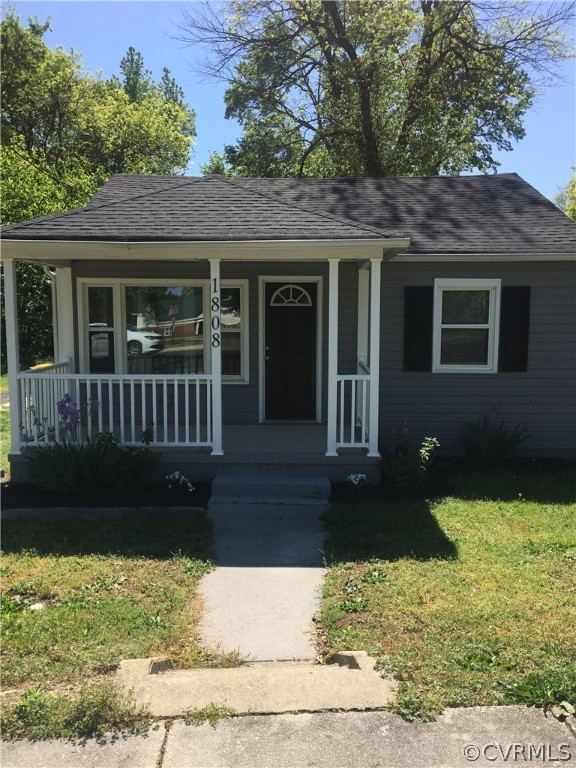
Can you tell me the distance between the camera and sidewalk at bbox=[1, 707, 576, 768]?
275 centimetres

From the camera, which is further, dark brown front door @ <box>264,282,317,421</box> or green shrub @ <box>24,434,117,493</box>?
dark brown front door @ <box>264,282,317,421</box>

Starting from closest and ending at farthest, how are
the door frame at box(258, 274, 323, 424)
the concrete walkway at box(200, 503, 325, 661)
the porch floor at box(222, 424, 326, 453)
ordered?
the concrete walkway at box(200, 503, 325, 661), the porch floor at box(222, 424, 326, 453), the door frame at box(258, 274, 323, 424)

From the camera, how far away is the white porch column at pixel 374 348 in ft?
22.6

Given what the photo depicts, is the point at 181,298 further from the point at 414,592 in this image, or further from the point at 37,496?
the point at 414,592

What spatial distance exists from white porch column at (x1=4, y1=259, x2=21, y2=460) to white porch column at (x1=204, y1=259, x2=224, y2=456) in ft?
7.35

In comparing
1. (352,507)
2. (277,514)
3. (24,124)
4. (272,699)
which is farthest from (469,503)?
(24,124)

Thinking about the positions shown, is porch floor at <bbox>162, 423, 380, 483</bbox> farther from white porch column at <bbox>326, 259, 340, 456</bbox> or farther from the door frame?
the door frame

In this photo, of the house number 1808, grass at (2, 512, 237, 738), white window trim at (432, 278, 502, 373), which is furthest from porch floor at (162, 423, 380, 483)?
white window trim at (432, 278, 502, 373)

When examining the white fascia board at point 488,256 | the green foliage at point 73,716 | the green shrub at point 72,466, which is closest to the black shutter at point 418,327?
the white fascia board at point 488,256

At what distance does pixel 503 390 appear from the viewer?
865cm

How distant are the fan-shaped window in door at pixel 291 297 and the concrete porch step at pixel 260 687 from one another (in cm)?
610

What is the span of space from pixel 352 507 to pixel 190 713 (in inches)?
142

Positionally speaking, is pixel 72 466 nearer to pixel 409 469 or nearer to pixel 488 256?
pixel 409 469

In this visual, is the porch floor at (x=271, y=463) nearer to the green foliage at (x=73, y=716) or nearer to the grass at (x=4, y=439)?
the grass at (x=4, y=439)
